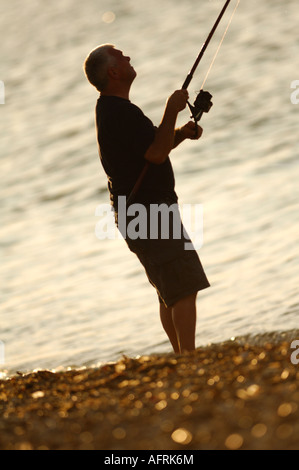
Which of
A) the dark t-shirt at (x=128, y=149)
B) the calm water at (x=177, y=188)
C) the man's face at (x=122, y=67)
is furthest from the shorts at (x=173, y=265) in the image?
the calm water at (x=177, y=188)

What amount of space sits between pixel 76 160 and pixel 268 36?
8.19 m

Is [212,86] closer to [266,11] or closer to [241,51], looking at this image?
[241,51]

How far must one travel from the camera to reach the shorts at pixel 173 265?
16.6 ft

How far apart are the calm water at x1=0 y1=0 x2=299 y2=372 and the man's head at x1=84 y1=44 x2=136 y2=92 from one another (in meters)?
2.28

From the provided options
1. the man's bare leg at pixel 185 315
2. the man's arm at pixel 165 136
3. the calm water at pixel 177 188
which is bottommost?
the man's bare leg at pixel 185 315

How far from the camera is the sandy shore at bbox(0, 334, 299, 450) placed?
357cm

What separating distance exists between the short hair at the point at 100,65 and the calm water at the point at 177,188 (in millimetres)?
2312

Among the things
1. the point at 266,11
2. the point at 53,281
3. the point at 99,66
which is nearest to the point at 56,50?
the point at 266,11

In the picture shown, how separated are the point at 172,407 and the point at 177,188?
28.1 ft

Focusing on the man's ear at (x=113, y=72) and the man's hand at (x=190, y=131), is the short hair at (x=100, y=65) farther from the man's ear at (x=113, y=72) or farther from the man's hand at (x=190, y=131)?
the man's hand at (x=190, y=131)

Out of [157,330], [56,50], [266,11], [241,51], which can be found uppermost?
[56,50]
